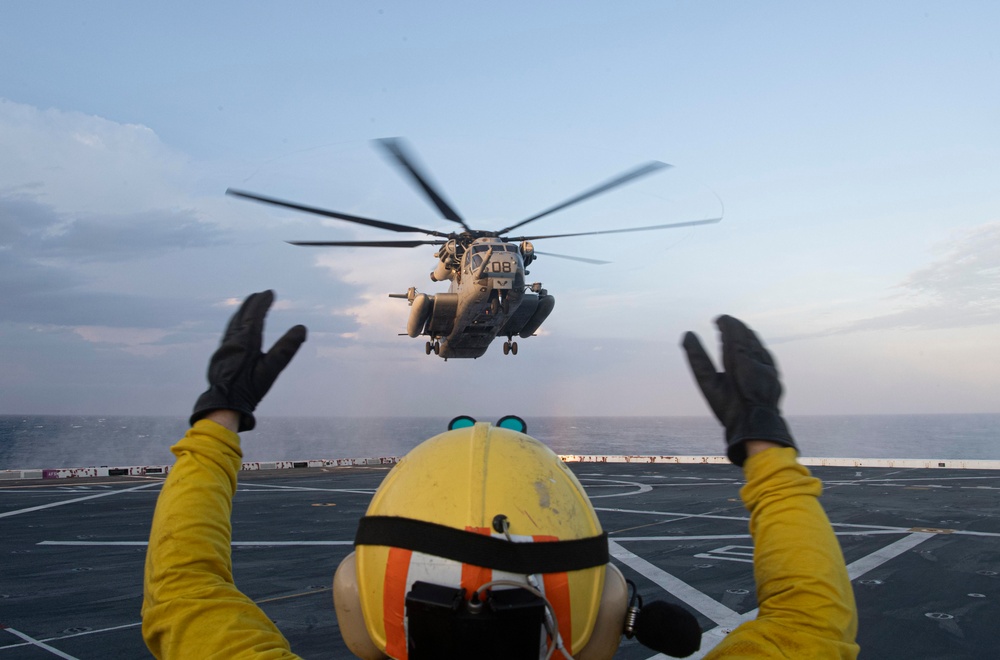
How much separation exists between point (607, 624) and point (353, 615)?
2.40 ft

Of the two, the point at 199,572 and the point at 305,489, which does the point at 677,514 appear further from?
the point at 199,572

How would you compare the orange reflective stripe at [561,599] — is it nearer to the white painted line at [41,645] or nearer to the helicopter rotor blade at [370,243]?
the white painted line at [41,645]

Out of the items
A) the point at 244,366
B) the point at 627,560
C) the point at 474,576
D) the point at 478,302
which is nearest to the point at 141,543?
the point at 627,560

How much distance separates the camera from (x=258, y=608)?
2.20 meters

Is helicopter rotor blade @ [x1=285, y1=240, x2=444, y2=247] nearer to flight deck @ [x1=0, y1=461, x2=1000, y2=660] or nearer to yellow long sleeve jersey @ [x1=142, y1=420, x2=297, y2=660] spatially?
flight deck @ [x1=0, y1=461, x2=1000, y2=660]

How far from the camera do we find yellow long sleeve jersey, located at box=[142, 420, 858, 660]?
204 centimetres

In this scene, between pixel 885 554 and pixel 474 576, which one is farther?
pixel 885 554

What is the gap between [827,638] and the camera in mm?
1996

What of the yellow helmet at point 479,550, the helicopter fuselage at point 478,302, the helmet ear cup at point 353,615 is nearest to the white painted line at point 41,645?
the helmet ear cup at point 353,615

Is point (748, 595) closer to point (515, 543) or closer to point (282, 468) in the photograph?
point (515, 543)

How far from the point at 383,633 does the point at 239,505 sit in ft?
65.6

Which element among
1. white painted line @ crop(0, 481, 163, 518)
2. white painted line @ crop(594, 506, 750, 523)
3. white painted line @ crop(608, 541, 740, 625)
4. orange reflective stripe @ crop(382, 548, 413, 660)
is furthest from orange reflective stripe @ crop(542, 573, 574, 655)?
white painted line @ crop(0, 481, 163, 518)

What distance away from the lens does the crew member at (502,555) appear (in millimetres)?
1800

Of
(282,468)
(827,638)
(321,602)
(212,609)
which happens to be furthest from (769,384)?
(282,468)
